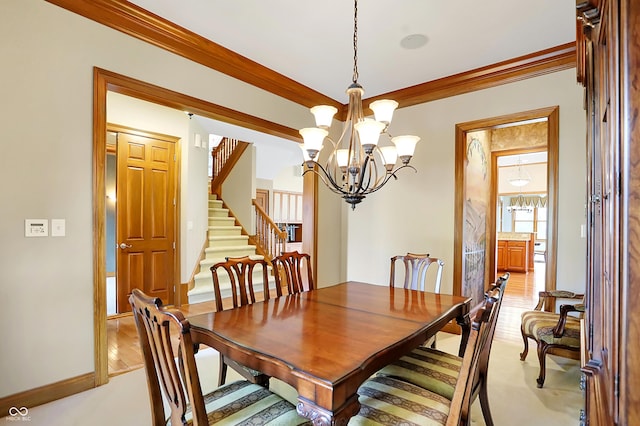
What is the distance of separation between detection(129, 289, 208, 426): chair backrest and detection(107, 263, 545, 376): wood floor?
1743mm

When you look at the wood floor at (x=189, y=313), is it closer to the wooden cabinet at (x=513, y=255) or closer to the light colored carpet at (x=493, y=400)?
the light colored carpet at (x=493, y=400)

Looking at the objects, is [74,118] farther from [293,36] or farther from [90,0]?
[293,36]

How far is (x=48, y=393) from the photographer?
221cm

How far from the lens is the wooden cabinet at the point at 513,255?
823 cm

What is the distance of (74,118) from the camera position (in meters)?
2.33

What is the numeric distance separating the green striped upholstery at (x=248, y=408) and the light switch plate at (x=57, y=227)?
5.30 ft

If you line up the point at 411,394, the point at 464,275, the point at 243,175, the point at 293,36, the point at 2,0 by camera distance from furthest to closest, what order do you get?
1. the point at 243,175
2. the point at 464,275
3. the point at 293,36
4. the point at 2,0
5. the point at 411,394

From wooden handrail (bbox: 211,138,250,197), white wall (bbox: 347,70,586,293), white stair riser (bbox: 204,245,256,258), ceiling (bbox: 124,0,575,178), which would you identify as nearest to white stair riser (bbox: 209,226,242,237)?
white stair riser (bbox: 204,245,256,258)

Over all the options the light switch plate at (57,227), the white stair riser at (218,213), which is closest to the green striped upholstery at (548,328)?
the light switch plate at (57,227)

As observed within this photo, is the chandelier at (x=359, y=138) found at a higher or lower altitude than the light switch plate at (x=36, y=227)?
higher

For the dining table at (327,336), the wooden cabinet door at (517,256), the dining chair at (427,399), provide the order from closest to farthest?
the dining table at (327,336), the dining chair at (427,399), the wooden cabinet door at (517,256)

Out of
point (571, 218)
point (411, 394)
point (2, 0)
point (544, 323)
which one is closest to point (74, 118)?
point (2, 0)

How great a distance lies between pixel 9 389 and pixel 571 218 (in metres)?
4.53

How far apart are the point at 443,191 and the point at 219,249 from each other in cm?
370
